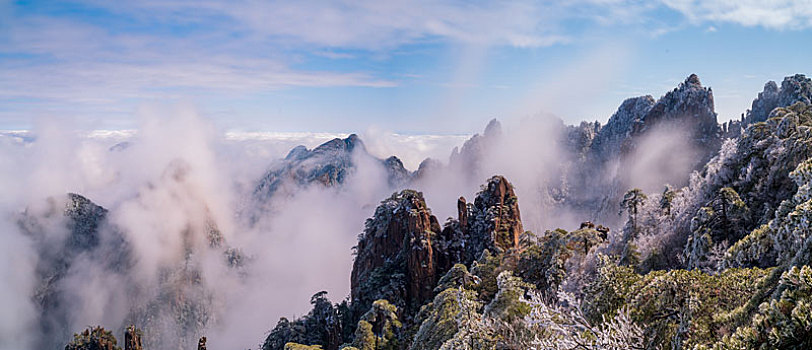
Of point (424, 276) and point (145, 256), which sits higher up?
point (424, 276)

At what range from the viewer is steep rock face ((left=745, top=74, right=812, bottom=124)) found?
10521 centimetres

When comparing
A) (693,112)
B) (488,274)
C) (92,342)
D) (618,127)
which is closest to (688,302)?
(488,274)

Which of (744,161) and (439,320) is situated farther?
(744,161)

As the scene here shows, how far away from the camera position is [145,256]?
637 ft

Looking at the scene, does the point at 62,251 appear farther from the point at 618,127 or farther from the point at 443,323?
the point at 618,127

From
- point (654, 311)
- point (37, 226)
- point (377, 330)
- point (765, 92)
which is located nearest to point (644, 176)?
point (765, 92)

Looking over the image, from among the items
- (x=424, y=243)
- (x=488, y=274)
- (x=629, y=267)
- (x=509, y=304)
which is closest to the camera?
(x=629, y=267)

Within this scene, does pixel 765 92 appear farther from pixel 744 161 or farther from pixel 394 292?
pixel 394 292

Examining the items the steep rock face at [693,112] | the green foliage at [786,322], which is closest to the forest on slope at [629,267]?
the green foliage at [786,322]

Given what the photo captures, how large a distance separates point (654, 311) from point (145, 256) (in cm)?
22290

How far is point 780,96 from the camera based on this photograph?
11300 cm

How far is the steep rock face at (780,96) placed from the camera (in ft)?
345

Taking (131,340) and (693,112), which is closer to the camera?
(131,340)

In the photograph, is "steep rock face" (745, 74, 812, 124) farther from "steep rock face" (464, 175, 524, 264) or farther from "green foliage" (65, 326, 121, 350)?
"green foliage" (65, 326, 121, 350)
